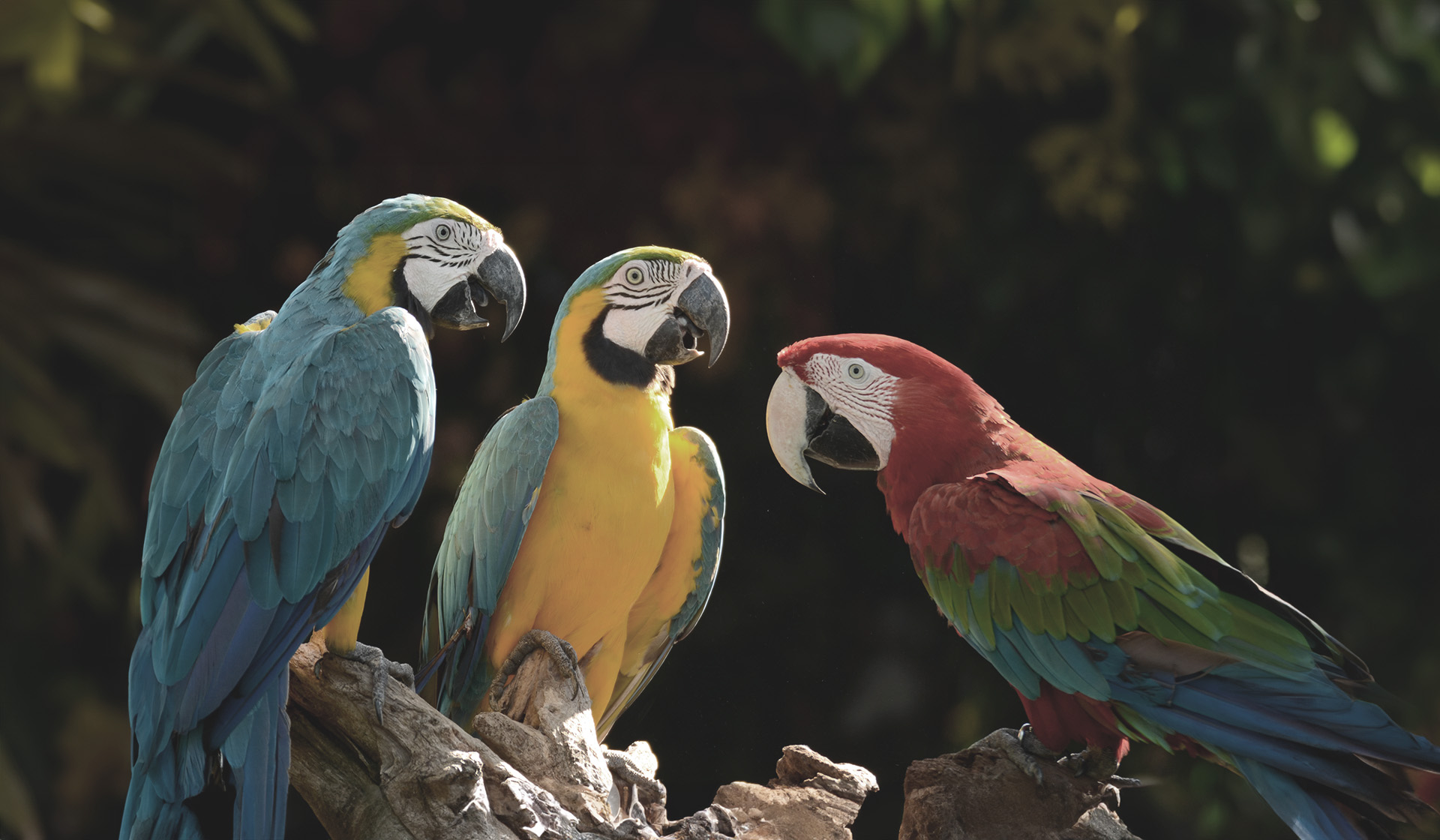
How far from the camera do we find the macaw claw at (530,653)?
4.63 ft

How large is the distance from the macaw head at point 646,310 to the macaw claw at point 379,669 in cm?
44

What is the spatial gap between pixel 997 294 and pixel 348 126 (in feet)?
4.97

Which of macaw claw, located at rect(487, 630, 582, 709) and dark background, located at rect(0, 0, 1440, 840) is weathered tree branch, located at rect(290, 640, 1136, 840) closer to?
macaw claw, located at rect(487, 630, 582, 709)

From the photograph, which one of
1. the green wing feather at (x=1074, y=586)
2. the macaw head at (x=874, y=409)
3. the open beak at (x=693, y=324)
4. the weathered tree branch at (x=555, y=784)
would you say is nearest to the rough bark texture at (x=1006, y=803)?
the weathered tree branch at (x=555, y=784)

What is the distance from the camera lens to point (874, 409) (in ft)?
4.72

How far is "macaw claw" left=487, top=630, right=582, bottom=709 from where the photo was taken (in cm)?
141

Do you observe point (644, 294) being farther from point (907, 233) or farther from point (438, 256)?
point (907, 233)

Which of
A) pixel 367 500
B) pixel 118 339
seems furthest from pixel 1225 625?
pixel 118 339

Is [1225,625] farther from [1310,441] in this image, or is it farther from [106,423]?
[106,423]

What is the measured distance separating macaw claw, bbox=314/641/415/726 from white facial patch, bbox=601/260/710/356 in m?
0.48

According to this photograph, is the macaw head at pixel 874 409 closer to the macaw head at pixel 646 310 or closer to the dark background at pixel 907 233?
the macaw head at pixel 646 310

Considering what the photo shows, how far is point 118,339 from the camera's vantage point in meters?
2.99

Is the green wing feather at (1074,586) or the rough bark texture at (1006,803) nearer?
the green wing feather at (1074,586)

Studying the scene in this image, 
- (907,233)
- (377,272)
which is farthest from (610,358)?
(907,233)
